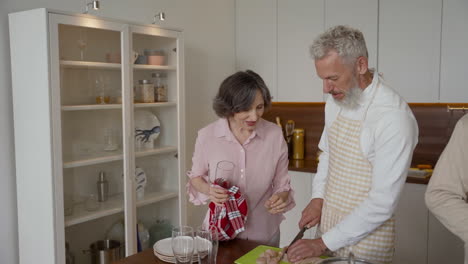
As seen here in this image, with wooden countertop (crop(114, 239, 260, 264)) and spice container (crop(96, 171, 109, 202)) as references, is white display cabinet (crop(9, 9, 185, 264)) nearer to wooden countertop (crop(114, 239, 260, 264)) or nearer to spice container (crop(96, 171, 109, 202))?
spice container (crop(96, 171, 109, 202))

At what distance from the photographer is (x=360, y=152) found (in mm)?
1775

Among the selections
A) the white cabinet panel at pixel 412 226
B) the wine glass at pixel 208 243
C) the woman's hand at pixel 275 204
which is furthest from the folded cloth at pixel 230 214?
the white cabinet panel at pixel 412 226

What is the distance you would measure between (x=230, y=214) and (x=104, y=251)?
1415 mm

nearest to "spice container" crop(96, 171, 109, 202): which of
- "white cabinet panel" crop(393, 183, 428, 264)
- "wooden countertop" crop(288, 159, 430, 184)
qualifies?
"wooden countertop" crop(288, 159, 430, 184)

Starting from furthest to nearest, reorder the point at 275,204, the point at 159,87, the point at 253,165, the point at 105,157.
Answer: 1. the point at 159,87
2. the point at 105,157
3. the point at 253,165
4. the point at 275,204

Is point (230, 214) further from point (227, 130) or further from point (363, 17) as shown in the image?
point (363, 17)

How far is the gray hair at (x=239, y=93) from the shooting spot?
2062mm

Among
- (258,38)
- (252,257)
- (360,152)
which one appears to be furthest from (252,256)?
(258,38)

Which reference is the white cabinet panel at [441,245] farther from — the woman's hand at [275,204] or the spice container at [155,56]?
the spice container at [155,56]

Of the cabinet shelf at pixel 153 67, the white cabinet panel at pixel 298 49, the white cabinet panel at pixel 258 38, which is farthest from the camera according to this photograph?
the white cabinet panel at pixel 258 38

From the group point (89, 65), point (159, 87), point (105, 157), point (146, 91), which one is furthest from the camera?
point (159, 87)

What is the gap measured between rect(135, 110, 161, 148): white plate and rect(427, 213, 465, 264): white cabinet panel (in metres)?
2.14

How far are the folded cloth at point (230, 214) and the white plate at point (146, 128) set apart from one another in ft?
4.76

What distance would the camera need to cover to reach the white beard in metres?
1.77
